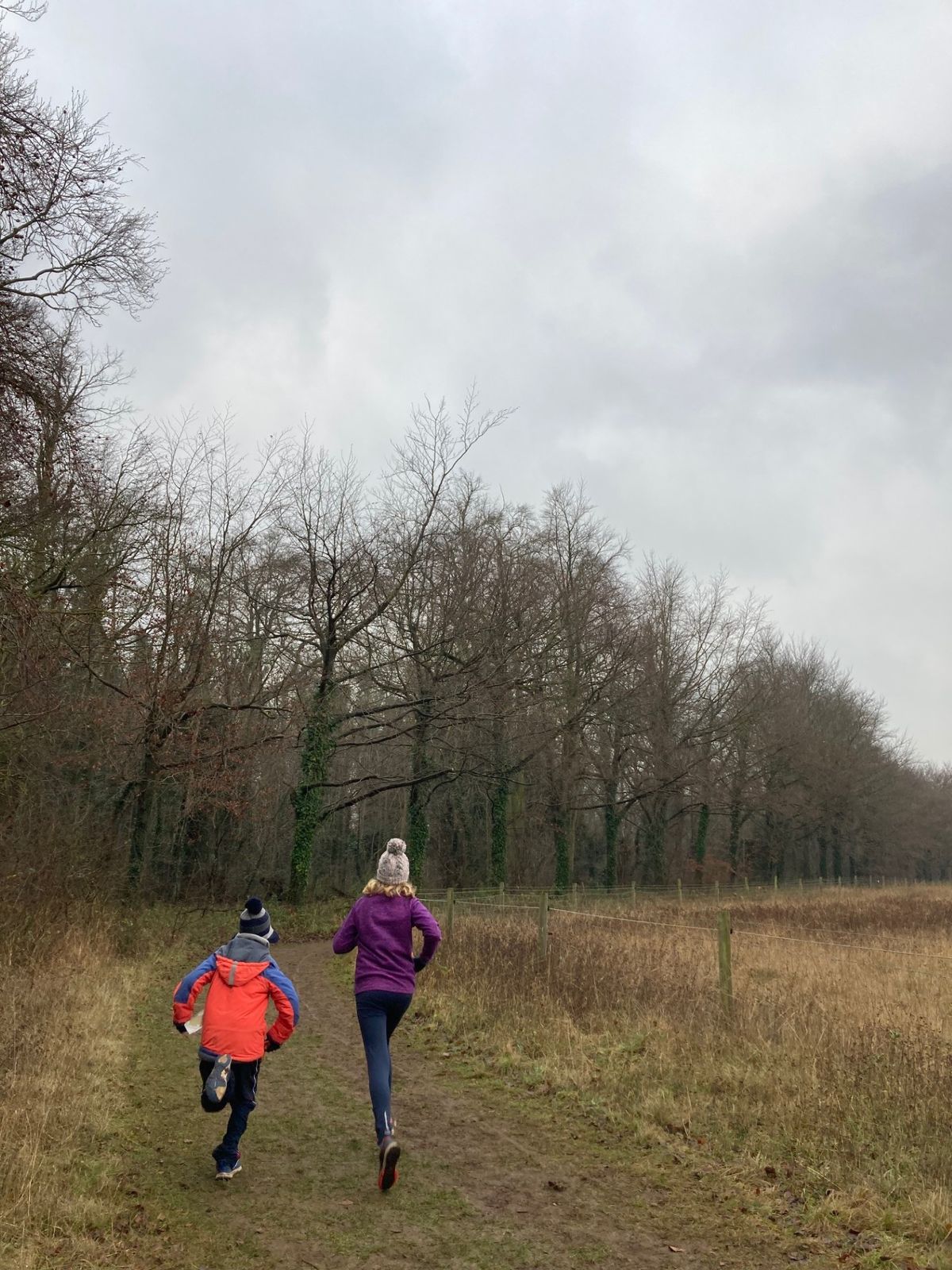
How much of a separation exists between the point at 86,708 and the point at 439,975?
7.57 metres

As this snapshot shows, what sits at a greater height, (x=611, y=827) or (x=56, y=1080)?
(x=611, y=827)

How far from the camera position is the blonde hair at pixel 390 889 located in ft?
18.9

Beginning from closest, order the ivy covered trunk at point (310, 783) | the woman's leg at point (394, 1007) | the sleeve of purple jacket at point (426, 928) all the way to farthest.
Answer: the woman's leg at point (394, 1007) < the sleeve of purple jacket at point (426, 928) < the ivy covered trunk at point (310, 783)

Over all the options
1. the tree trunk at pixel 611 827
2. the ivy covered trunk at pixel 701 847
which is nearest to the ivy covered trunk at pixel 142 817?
the tree trunk at pixel 611 827

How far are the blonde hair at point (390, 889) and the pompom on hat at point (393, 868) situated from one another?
0.04 ft

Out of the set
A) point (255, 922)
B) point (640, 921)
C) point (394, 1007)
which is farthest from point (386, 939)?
point (640, 921)

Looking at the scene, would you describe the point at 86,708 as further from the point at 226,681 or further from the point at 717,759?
the point at 717,759

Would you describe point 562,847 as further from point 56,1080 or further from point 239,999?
point 239,999

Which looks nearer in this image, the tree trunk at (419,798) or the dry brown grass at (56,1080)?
the dry brown grass at (56,1080)

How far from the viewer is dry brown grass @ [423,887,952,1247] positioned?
18.4ft

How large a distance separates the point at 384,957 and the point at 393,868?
0.53m

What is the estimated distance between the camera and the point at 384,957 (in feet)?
18.3

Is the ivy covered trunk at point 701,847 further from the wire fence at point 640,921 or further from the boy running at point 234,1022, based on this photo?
the boy running at point 234,1022

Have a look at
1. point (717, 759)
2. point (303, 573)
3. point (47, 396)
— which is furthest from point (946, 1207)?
point (717, 759)
